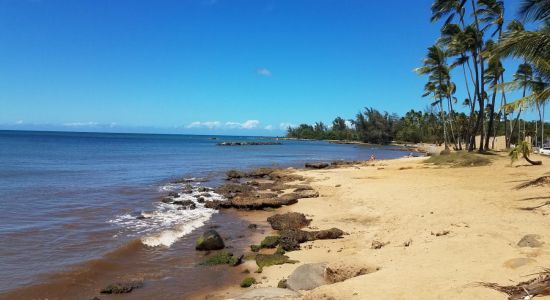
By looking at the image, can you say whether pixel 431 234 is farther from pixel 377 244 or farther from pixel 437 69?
pixel 437 69

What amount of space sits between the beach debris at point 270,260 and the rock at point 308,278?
5.45 ft

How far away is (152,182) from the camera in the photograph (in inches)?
1119

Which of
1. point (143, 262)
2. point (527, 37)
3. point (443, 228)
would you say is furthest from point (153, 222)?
point (527, 37)

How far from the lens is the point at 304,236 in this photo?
12445 mm

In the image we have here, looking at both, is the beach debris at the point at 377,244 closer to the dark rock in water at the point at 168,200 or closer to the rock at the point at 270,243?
the rock at the point at 270,243

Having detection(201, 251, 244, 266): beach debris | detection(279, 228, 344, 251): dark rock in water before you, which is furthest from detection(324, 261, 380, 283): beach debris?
detection(279, 228, 344, 251): dark rock in water

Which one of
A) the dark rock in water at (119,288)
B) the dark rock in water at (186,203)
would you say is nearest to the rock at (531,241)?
the dark rock in water at (119,288)

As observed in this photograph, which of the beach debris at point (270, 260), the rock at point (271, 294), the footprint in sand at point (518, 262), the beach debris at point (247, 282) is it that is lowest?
the beach debris at point (247, 282)

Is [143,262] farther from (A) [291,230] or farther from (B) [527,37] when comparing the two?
(B) [527,37]

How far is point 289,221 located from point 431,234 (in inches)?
219

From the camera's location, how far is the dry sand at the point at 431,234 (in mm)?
6676

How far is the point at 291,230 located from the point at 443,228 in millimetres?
4662

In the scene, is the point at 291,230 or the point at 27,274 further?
the point at 291,230

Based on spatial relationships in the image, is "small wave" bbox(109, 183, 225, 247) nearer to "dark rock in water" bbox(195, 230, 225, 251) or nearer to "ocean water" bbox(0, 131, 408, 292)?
"ocean water" bbox(0, 131, 408, 292)
